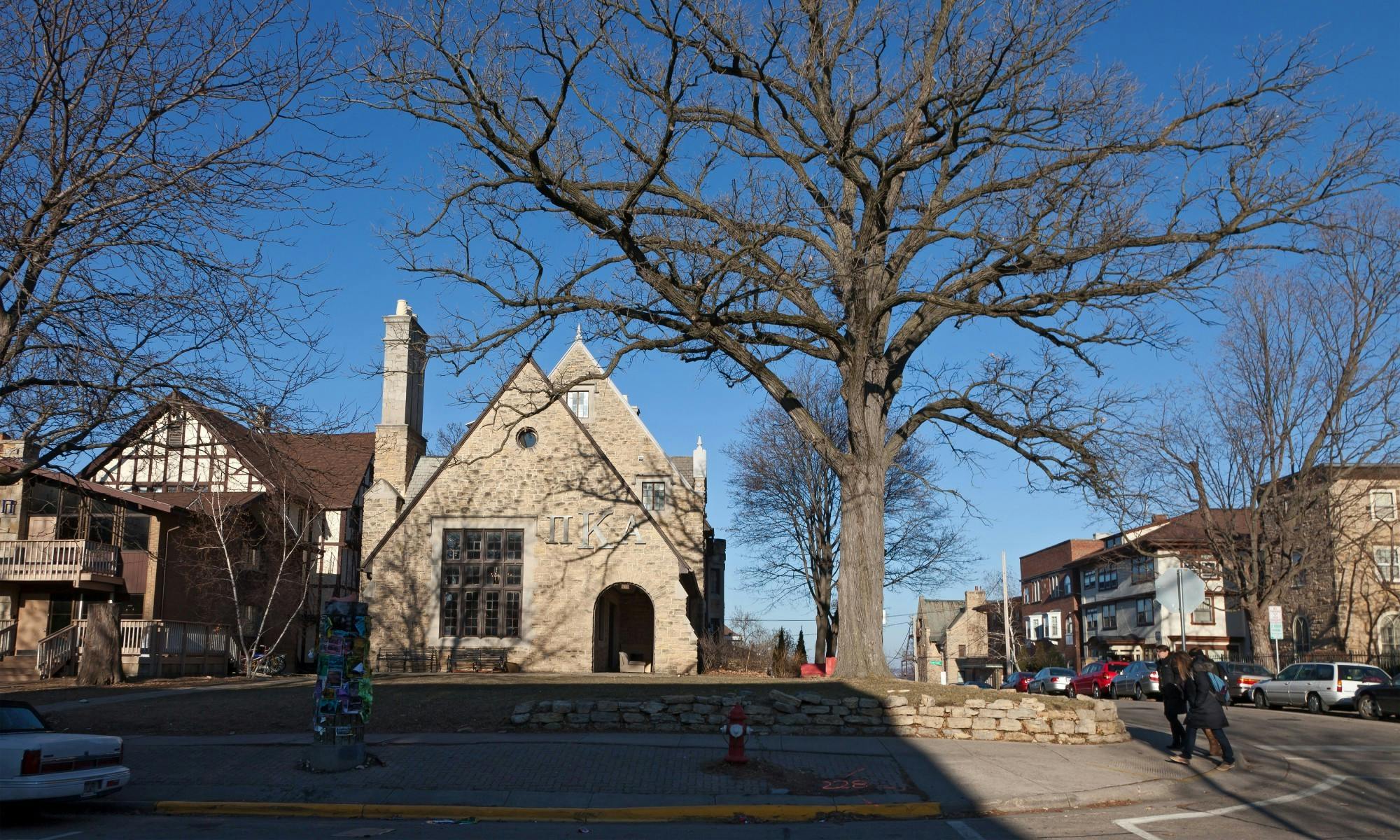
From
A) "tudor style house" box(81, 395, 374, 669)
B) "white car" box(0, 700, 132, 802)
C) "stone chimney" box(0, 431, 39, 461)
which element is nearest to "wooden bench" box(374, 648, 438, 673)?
"tudor style house" box(81, 395, 374, 669)

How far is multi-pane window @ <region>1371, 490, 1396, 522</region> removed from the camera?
4644 centimetres

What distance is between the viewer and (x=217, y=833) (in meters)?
10.3

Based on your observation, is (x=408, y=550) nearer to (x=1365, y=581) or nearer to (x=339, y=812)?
(x=339, y=812)

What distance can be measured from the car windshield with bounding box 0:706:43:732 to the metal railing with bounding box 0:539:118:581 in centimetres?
2224

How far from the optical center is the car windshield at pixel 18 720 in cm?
1139

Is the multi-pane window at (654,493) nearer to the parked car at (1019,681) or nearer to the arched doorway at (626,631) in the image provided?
the arched doorway at (626,631)

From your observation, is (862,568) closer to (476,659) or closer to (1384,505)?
(476,659)

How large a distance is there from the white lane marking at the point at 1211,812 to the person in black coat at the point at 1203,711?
1.24 meters

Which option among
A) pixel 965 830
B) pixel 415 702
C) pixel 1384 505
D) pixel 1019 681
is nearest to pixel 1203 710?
pixel 965 830

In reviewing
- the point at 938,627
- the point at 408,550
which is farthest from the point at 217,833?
the point at 938,627

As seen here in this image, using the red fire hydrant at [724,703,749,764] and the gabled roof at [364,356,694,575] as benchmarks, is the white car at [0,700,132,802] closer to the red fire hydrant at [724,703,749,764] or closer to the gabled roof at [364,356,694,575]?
the red fire hydrant at [724,703,749,764]

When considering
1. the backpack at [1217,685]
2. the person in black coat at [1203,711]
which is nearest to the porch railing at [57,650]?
the person in black coat at [1203,711]

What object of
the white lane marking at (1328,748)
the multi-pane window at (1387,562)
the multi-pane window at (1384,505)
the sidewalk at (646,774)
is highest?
the multi-pane window at (1384,505)

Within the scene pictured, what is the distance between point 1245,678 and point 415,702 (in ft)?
91.0
